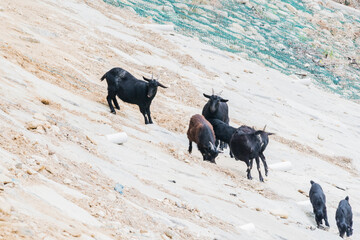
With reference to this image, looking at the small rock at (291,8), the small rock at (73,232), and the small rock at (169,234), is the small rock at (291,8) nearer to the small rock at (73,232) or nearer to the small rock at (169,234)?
the small rock at (169,234)

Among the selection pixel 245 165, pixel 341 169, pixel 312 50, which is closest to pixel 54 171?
pixel 245 165

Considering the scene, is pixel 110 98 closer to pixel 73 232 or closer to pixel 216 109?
pixel 216 109

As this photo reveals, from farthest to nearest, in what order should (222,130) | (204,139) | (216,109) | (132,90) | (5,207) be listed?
(216,109)
(222,130)
(132,90)
(204,139)
(5,207)

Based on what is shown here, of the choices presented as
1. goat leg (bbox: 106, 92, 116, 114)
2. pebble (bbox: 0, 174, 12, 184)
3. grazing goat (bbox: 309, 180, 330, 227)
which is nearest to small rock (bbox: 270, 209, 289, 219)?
grazing goat (bbox: 309, 180, 330, 227)

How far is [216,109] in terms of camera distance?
14.6 m

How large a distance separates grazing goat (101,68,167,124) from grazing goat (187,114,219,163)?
1.27m

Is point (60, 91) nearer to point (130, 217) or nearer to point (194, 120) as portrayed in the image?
point (194, 120)

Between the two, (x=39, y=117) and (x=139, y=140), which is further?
(x=139, y=140)

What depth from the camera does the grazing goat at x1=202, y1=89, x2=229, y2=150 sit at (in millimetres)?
14492

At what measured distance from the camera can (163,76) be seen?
18.2 meters

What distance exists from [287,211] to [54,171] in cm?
522

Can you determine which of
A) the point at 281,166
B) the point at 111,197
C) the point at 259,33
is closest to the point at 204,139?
the point at 281,166

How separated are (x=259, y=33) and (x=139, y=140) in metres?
22.9

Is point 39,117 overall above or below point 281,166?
above
